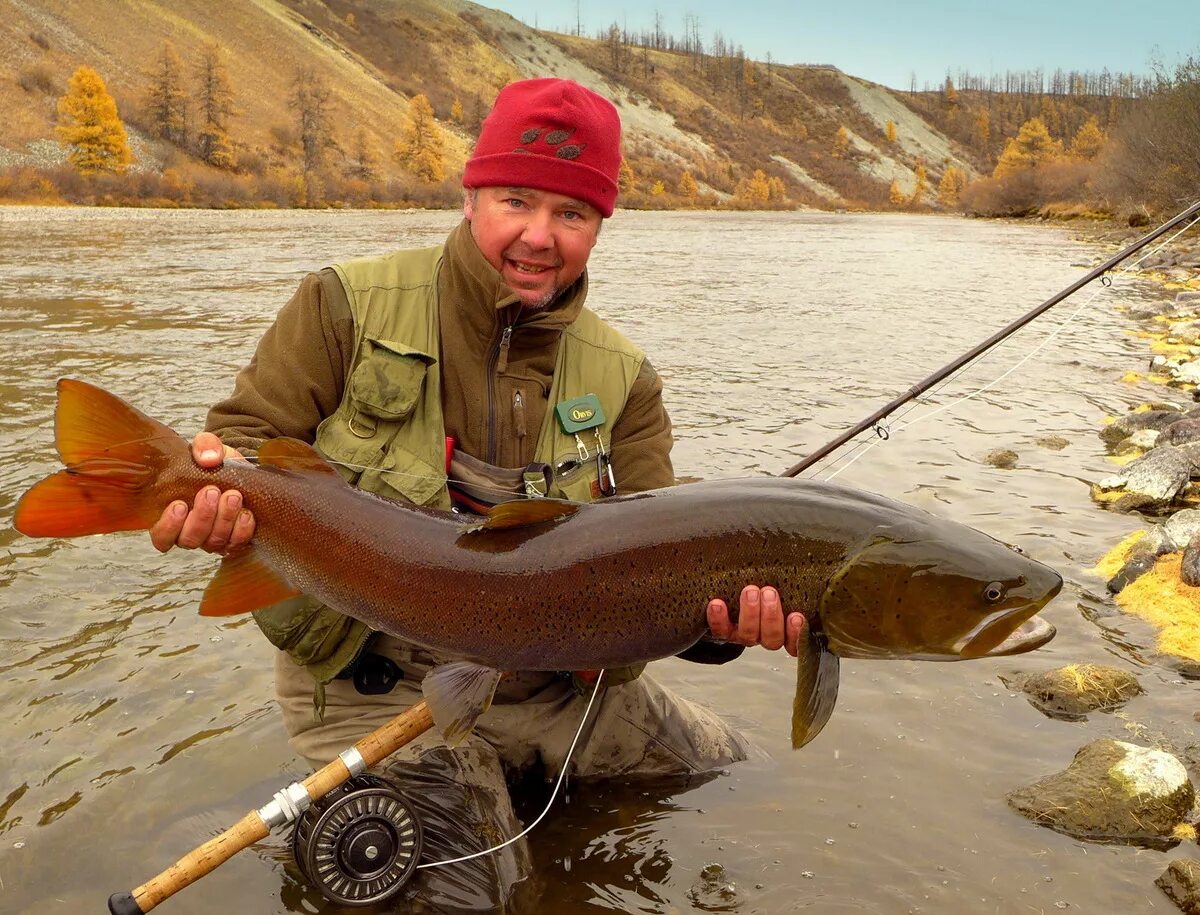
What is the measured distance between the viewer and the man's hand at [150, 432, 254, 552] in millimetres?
2244

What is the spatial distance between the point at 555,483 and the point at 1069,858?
1843mm

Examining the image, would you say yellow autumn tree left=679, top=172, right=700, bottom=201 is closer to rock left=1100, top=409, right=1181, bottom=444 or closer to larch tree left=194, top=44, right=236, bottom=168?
larch tree left=194, top=44, right=236, bottom=168

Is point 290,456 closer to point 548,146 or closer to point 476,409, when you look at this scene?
point 476,409

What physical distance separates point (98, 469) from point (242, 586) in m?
0.42

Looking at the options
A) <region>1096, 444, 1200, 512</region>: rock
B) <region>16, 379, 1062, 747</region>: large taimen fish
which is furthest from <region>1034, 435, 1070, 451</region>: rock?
<region>16, 379, 1062, 747</region>: large taimen fish

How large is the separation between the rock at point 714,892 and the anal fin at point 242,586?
1418 millimetres

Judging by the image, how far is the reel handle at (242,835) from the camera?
7.36 ft

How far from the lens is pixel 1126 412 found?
8.72m

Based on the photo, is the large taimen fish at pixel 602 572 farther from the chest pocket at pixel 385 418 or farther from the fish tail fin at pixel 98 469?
the chest pocket at pixel 385 418

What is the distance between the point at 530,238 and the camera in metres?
2.84

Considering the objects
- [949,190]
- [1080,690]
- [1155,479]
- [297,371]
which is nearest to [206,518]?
[297,371]

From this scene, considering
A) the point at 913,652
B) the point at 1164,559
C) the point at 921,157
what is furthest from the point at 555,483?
the point at 921,157

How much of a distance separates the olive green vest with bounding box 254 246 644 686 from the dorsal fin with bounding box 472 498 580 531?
44cm

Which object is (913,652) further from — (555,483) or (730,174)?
(730,174)
